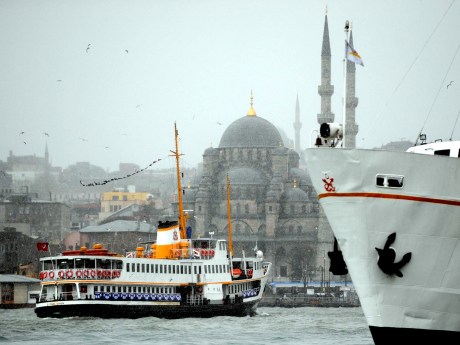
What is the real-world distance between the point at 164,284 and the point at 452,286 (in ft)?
97.6

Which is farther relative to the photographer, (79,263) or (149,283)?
(149,283)

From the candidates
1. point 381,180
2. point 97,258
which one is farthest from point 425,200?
point 97,258

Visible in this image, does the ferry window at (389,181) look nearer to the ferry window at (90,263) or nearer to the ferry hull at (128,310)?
the ferry hull at (128,310)

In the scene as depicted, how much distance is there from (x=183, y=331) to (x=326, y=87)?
84.9 m

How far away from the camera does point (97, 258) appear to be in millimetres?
51625

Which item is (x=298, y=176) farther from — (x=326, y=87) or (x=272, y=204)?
(x=326, y=87)

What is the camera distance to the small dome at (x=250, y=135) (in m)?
136

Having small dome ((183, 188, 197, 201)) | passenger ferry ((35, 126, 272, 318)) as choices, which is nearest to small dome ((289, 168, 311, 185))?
small dome ((183, 188, 197, 201))

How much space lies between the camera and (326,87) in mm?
126250

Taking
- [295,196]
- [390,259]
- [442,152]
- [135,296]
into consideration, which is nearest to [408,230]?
[390,259]

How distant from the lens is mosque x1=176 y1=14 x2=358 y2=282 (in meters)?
124

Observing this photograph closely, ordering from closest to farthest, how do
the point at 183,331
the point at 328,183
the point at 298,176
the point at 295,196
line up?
1. the point at 328,183
2. the point at 183,331
3. the point at 295,196
4. the point at 298,176

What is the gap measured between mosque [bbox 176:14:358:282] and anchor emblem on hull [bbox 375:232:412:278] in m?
94.9

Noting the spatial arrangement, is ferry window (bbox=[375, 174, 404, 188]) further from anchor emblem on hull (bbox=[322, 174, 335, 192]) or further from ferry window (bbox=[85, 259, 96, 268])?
ferry window (bbox=[85, 259, 96, 268])
